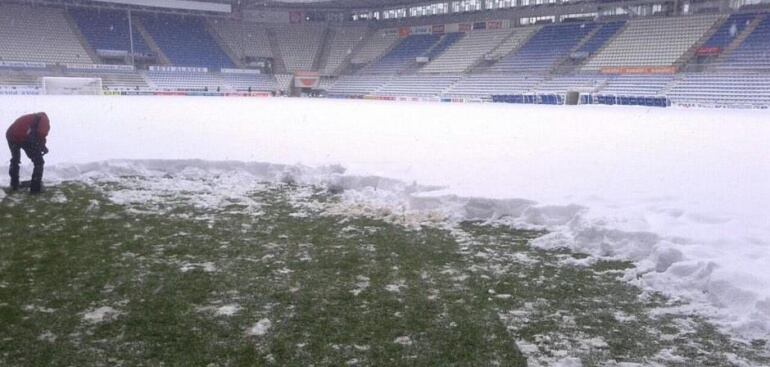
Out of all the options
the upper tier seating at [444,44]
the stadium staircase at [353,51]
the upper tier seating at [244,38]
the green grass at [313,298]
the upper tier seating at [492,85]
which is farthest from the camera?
the upper tier seating at [244,38]

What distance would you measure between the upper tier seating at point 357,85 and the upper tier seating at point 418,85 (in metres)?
1.43

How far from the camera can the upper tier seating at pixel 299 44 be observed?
67375 mm

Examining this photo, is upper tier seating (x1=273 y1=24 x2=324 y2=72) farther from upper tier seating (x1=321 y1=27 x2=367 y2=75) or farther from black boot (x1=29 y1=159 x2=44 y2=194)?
black boot (x1=29 y1=159 x2=44 y2=194)

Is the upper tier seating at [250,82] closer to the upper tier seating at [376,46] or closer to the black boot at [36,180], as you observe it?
the upper tier seating at [376,46]

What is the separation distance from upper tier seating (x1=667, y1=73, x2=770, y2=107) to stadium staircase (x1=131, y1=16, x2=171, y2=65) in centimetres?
4868

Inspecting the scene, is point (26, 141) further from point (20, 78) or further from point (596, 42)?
point (20, 78)

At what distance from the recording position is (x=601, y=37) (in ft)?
160

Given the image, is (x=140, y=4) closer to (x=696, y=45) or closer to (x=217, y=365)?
(x=696, y=45)

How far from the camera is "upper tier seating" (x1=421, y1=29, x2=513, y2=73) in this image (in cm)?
5512

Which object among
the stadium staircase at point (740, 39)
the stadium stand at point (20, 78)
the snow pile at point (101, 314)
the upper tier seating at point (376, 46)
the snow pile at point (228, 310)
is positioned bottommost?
the snow pile at point (228, 310)

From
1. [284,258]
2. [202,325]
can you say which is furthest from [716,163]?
[202,325]

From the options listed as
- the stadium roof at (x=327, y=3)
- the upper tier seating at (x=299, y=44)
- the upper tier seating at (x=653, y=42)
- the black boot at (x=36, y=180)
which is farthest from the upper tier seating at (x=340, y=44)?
the black boot at (x=36, y=180)

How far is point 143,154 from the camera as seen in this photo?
11.0m

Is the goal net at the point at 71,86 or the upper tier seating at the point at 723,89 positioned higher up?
the goal net at the point at 71,86
